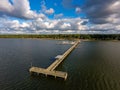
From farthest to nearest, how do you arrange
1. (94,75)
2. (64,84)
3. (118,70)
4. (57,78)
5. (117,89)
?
(118,70), (94,75), (57,78), (64,84), (117,89)

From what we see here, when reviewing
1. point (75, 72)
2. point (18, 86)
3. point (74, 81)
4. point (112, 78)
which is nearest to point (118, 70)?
point (112, 78)

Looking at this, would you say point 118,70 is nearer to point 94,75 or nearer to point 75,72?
point 94,75

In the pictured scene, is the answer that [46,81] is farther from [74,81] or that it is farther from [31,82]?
[74,81]

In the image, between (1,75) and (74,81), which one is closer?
(74,81)

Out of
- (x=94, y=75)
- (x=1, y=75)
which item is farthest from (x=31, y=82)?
(x=94, y=75)

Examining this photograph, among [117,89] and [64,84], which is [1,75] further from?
[117,89]

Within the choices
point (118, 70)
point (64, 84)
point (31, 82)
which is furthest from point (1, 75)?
point (118, 70)

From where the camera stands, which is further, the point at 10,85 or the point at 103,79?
the point at 103,79

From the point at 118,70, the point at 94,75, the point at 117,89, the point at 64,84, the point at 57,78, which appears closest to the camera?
the point at 117,89

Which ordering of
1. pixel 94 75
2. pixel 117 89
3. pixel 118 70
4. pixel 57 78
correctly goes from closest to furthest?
pixel 117 89 → pixel 57 78 → pixel 94 75 → pixel 118 70
